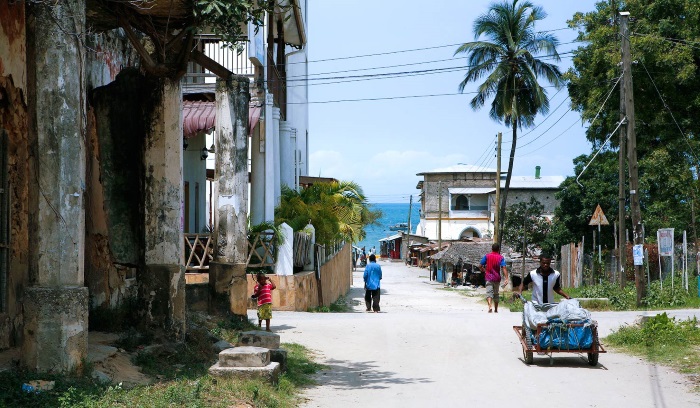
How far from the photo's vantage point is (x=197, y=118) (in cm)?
2256

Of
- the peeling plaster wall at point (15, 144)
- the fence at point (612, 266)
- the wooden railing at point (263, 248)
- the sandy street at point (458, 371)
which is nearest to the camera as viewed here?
the sandy street at point (458, 371)

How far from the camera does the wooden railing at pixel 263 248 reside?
2211cm

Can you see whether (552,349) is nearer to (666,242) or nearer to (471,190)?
(666,242)

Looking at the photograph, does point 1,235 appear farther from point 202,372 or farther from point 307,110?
point 307,110

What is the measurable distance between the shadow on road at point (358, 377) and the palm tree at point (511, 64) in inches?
1208

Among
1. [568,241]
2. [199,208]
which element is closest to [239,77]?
[199,208]

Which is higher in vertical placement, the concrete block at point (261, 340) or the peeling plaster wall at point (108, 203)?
the peeling plaster wall at point (108, 203)

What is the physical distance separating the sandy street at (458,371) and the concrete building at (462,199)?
212 feet

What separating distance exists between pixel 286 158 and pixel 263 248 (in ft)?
30.6

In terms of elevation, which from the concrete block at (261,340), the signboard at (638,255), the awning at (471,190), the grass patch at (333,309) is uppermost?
the awning at (471,190)

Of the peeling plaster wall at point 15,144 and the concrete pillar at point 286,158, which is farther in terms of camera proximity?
the concrete pillar at point 286,158

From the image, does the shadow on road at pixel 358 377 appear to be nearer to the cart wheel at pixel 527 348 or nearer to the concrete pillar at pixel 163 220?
the cart wheel at pixel 527 348

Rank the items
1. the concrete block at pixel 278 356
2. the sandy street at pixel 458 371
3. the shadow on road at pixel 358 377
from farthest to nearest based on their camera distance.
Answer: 1. the shadow on road at pixel 358 377
2. the concrete block at pixel 278 356
3. the sandy street at pixel 458 371

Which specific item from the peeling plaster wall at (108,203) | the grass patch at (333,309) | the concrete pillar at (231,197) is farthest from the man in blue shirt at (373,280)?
the peeling plaster wall at (108,203)
